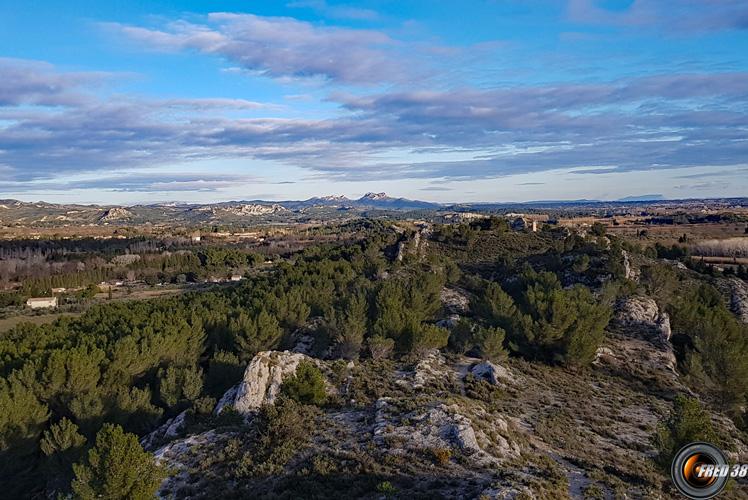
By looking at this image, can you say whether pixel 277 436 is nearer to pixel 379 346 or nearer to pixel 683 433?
pixel 379 346

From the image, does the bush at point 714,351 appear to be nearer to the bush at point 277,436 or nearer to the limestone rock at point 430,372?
the limestone rock at point 430,372

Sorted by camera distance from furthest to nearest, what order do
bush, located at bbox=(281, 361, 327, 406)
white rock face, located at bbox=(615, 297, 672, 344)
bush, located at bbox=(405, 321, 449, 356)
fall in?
white rock face, located at bbox=(615, 297, 672, 344) → bush, located at bbox=(405, 321, 449, 356) → bush, located at bbox=(281, 361, 327, 406)

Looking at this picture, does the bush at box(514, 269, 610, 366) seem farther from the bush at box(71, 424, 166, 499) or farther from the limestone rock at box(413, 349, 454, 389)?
the bush at box(71, 424, 166, 499)

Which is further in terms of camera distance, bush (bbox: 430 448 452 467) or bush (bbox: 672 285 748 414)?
bush (bbox: 672 285 748 414)

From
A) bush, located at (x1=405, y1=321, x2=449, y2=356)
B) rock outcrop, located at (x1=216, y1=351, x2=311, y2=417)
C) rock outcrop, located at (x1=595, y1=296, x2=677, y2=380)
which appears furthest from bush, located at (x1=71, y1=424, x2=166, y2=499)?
rock outcrop, located at (x1=595, y1=296, x2=677, y2=380)

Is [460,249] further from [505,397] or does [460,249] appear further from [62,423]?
[62,423]

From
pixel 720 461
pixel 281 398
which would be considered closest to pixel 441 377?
pixel 281 398
